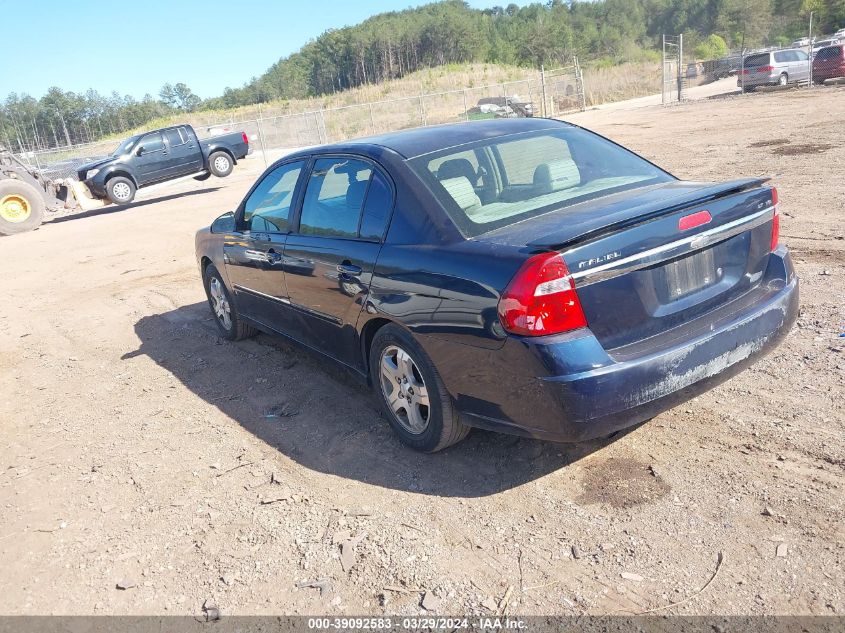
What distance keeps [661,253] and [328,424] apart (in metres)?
2.36

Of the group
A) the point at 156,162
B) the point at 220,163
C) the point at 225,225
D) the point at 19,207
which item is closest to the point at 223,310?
the point at 225,225

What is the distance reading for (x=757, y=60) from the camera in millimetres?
28625

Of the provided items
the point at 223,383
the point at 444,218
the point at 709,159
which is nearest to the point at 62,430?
the point at 223,383

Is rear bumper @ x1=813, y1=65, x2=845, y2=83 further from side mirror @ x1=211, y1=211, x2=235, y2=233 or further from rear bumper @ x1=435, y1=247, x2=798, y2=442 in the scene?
rear bumper @ x1=435, y1=247, x2=798, y2=442

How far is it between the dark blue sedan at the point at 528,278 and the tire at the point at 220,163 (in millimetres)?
18717

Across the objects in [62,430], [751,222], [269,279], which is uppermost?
[751,222]

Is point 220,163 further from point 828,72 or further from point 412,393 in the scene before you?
point 828,72

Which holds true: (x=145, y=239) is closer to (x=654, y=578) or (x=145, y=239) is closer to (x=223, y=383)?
(x=223, y=383)

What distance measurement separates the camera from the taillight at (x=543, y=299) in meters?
2.93

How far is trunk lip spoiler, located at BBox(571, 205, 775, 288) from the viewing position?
9.75 ft

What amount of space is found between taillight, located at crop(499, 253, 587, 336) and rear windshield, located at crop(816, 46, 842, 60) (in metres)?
29.5

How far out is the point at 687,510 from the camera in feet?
10.2

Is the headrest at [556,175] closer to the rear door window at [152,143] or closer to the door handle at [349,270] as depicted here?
the door handle at [349,270]

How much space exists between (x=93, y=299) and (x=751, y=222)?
8082mm
